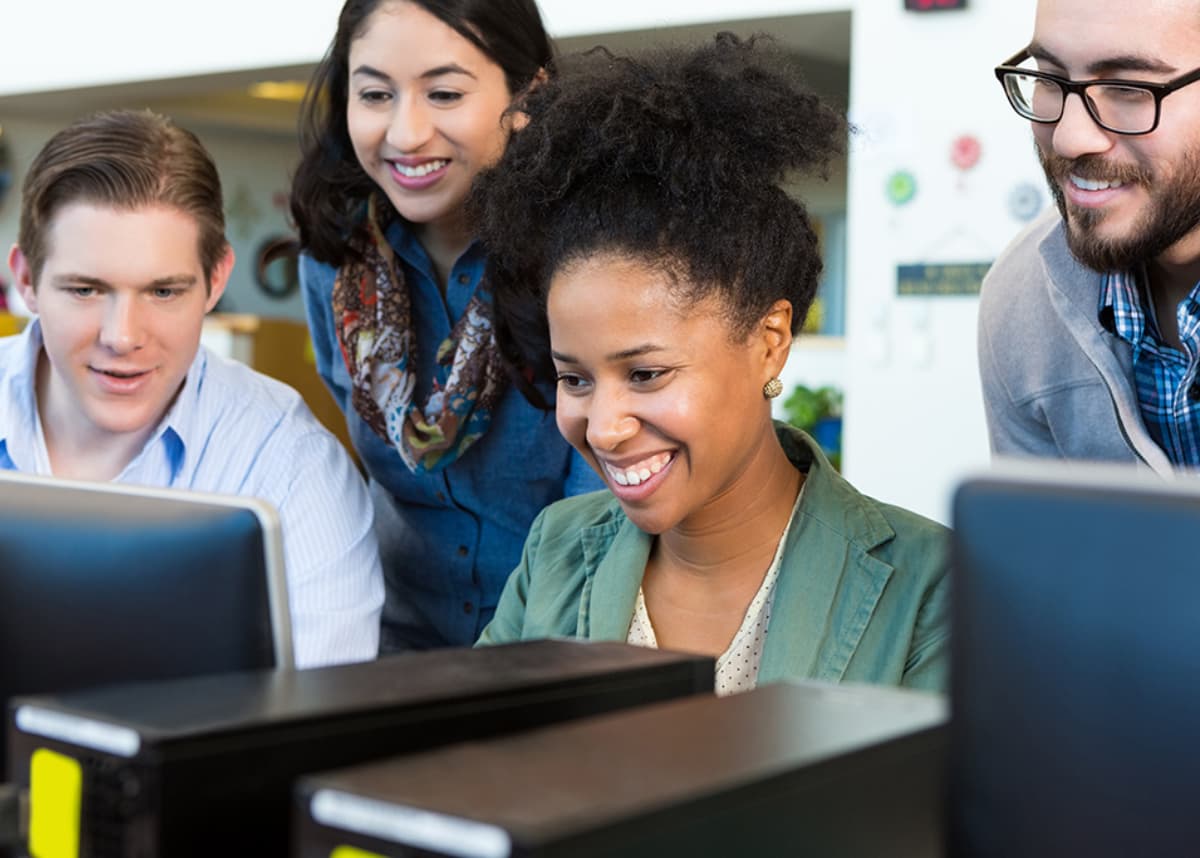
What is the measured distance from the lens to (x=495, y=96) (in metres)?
1.71

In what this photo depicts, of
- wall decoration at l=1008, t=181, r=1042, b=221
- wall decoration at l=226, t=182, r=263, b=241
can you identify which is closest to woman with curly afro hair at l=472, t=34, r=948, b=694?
wall decoration at l=1008, t=181, r=1042, b=221

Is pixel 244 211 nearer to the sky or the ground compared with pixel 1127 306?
nearer to the sky

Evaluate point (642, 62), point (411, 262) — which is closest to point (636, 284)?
point (642, 62)

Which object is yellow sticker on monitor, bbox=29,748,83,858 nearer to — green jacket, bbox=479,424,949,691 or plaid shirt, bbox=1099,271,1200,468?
green jacket, bbox=479,424,949,691

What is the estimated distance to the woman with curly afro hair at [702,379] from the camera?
49.1 inches

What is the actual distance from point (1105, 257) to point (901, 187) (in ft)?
9.14

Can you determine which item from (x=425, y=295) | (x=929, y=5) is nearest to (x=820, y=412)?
(x=929, y=5)

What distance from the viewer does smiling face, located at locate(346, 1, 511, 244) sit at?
1.68 metres

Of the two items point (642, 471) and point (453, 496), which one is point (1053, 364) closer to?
point (642, 471)

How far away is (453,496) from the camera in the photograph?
183 cm

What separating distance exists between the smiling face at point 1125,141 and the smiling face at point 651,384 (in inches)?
13.1

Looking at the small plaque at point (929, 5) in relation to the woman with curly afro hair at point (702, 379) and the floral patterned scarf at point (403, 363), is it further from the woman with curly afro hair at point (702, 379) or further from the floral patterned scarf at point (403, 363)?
the woman with curly afro hair at point (702, 379)

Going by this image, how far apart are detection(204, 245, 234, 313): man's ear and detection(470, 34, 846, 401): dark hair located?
20.0 inches

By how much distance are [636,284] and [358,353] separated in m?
0.67
